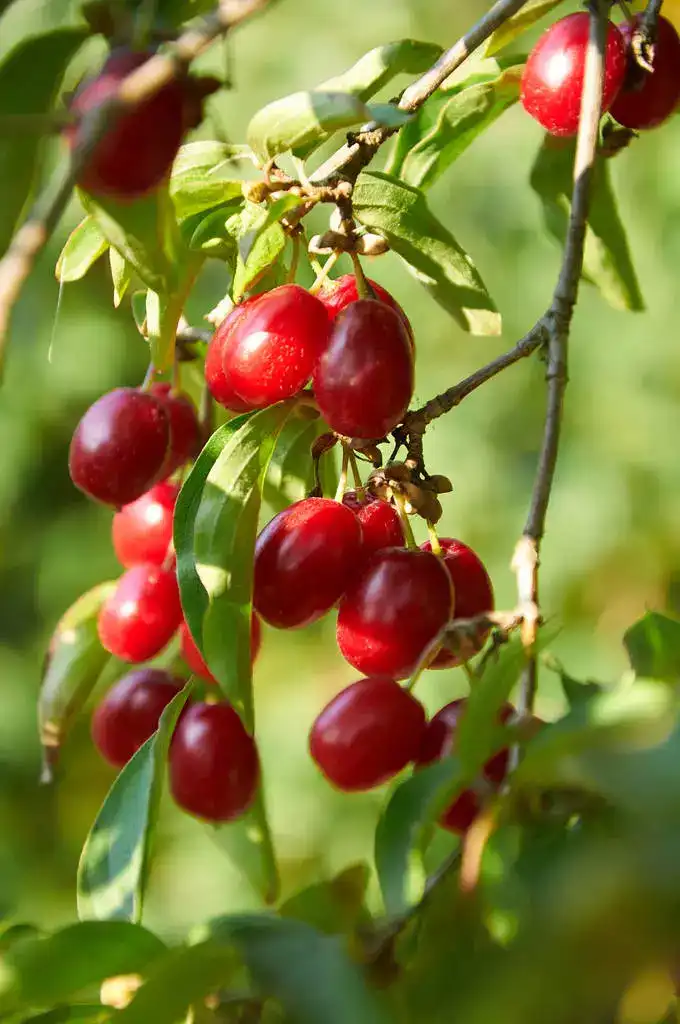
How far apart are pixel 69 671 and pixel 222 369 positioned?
0.85ft

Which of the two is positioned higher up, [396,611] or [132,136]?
[132,136]

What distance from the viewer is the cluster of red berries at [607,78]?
64 centimetres

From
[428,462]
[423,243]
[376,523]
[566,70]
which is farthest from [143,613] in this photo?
[428,462]

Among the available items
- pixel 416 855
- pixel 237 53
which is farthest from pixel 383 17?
pixel 416 855

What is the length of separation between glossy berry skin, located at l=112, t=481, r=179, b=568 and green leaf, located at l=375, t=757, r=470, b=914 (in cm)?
31

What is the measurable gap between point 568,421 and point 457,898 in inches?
57.2

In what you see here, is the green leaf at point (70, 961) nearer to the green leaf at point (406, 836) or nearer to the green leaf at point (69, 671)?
the green leaf at point (406, 836)

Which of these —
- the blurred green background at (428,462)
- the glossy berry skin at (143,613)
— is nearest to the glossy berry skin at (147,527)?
the glossy berry skin at (143,613)

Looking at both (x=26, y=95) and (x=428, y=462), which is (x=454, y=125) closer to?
(x=26, y=95)

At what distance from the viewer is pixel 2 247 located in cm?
39

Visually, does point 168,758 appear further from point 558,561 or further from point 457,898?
point 558,561

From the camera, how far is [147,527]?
2.31ft

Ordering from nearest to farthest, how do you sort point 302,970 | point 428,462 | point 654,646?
1. point 302,970
2. point 654,646
3. point 428,462

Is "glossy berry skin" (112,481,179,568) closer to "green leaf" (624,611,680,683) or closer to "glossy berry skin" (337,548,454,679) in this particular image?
"glossy berry skin" (337,548,454,679)
